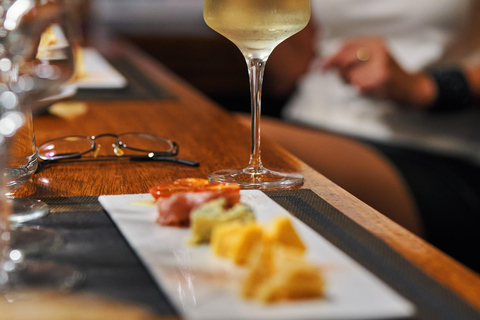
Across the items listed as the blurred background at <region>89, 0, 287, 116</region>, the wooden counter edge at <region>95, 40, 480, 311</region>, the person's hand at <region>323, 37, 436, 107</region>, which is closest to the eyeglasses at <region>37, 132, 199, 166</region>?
the wooden counter edge at <region>95, 40, 480, 311</region>

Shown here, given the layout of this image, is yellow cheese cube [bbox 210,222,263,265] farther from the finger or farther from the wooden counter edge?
the finger

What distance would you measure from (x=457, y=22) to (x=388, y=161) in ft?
1.19

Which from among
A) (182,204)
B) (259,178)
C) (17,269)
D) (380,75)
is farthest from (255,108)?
(380,75)

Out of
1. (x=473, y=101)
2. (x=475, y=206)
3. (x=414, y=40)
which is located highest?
(x=414, y=40)

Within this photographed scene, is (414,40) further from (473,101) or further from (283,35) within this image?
(283,35)

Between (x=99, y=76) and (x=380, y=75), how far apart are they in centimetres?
58

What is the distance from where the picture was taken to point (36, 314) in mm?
296

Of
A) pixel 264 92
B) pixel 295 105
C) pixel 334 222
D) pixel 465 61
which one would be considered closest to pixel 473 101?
pixel 465 61

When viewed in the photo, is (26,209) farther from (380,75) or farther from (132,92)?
(380,75)

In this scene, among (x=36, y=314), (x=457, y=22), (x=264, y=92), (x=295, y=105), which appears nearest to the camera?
(x=36, y=314)

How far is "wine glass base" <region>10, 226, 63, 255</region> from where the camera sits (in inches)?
15.0

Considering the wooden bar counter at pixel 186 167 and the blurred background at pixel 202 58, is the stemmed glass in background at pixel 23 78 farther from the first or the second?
the blurred background at pixel 202 58

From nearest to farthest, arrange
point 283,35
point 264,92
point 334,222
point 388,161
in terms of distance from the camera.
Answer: point 334,222 → point 283,35 → point 388,161 → point 264,92

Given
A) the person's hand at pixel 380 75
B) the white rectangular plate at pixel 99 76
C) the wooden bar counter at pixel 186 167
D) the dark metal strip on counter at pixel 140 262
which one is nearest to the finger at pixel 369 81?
the person's hand at pixel 380 75
